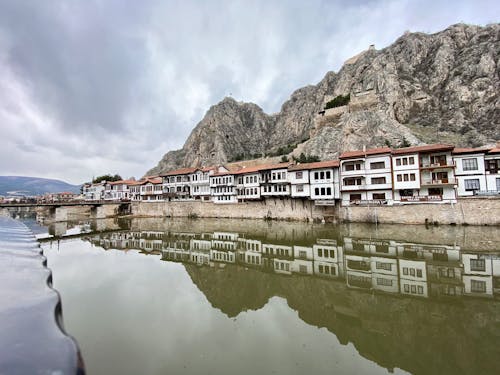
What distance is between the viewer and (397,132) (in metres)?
53.8

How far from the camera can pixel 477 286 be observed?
12.0m

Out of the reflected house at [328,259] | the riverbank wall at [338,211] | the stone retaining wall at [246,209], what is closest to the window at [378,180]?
the riverbank wall at [338,211]

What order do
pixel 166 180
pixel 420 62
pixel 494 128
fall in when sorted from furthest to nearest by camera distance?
pixel 420 62 → pixel 166 180 → pixel 494 128

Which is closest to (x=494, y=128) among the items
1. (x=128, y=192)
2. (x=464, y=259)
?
(x=464, y=259)

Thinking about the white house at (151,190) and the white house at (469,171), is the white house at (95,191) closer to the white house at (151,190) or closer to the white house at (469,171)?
the white house at (151,190)

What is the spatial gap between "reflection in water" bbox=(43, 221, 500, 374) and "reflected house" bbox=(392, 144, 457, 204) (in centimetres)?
1021

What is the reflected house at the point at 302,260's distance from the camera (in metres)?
16.2

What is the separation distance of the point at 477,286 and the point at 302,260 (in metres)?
9.54

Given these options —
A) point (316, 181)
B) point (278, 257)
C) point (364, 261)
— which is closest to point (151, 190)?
point (316, 181)

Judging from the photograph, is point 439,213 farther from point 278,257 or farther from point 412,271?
point 278,257

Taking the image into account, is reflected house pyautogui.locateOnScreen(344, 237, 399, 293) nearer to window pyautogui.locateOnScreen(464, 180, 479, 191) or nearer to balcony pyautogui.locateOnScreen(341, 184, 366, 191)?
balcony pyautogui.locateOnScreen(341, 184, 366, 191)

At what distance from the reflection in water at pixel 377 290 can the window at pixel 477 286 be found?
0.05 m

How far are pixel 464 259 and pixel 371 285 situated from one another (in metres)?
8.45

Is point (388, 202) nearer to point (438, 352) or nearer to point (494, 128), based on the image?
point (438, 352)
